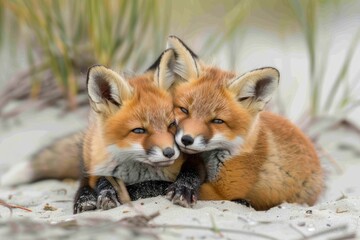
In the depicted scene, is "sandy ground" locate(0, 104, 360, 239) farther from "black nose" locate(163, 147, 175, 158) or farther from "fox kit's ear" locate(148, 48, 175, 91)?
"fox kit's ear" locate(148, 48, 175, 91)

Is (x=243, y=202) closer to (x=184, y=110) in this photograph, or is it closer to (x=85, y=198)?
(x=184, y=110)

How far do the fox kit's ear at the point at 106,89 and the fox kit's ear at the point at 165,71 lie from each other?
223 mm

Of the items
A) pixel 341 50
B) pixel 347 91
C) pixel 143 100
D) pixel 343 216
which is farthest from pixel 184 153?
pixel 341 50

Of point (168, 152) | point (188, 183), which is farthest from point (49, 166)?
point (168, 152)

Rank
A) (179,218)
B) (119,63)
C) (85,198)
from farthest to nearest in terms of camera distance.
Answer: (119,63)
(85,198)
(179,218)

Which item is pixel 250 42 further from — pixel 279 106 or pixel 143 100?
pixel 143 100

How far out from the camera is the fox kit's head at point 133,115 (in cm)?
372

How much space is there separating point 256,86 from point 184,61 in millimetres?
469

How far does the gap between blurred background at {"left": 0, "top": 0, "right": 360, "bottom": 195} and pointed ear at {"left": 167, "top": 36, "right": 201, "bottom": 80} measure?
1.90 meters

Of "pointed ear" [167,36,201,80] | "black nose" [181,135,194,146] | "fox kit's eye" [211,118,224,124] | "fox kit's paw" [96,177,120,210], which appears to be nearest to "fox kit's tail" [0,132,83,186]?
"fox kit's paw" [96,177,120,210]

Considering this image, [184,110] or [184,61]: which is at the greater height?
[184,61]

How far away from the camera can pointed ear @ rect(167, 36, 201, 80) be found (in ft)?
13.5

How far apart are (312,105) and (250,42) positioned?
321cm

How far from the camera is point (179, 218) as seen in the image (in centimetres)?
348
